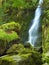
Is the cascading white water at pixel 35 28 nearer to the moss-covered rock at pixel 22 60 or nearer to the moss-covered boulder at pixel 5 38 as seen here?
the moss-covered boulder at pixel 5 38

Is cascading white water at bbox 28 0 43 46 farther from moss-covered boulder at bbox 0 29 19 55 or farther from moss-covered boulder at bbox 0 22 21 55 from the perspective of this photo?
moss-covered boulder at bbox 0 29 19 55

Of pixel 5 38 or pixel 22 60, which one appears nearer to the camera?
pixel 22 60

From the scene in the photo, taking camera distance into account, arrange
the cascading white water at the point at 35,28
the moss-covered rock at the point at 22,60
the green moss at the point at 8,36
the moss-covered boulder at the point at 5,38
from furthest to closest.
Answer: the cascading white water at the point at 35,28 < the green moss at the point at 8,36 < the moss-covered boulder at the point at 5,38 < the moss-covered rock at the point at 22,60

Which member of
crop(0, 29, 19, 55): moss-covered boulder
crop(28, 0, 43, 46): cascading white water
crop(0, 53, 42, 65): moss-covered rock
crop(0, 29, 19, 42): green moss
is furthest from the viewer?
crop(28, 0, 43, 46): cascading white water

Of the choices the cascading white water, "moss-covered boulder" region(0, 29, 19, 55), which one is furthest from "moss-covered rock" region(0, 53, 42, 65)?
the cascading white water

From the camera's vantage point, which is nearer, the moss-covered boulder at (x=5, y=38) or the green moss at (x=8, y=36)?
the moss-covered boulder at (x=5, y=38)

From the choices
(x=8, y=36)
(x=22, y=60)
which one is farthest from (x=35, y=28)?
(x=22, y=60)

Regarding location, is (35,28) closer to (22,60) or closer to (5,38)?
(5,38)

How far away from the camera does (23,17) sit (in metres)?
19.8

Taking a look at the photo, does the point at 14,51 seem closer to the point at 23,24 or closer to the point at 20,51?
the point at 20,51

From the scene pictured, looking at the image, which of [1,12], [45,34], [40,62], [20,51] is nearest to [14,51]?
[20,51]

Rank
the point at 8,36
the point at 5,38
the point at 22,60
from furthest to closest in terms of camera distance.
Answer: the point at 8,36, the point at 5,38, the point at 22,60

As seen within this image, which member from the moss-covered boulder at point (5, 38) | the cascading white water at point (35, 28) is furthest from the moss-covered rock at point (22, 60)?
the cascading white water at point (35, 28)

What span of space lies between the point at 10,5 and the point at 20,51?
30.6ft
